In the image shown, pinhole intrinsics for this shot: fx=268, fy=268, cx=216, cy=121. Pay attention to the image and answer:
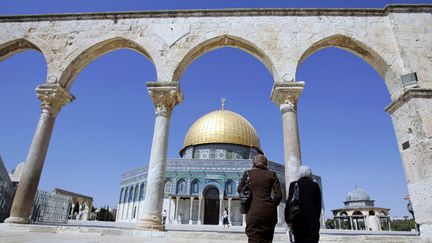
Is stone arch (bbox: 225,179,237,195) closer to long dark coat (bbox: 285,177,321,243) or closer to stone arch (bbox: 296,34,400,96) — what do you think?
stone arch (bbox: 296,34,400,96)

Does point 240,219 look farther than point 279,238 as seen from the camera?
Yes

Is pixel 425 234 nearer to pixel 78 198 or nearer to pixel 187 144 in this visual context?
pixel 187 144

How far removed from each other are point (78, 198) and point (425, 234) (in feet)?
102

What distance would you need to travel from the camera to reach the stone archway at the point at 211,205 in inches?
892

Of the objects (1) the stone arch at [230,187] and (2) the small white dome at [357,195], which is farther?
(2) the small white dome at [357,195]

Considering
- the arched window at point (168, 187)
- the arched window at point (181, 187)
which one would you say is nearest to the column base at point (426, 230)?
the arched window at point (181, 187)

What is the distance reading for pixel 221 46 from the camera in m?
7.48

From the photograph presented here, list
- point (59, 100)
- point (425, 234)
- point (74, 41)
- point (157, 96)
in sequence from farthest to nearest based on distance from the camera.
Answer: point (74, 41) < point (59, 100) < point (157, 96) < point (425, 234)

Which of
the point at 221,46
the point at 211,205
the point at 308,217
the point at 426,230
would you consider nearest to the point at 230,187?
the point at 211,205

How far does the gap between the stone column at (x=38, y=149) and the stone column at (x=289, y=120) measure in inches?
218

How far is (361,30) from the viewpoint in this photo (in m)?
7.18

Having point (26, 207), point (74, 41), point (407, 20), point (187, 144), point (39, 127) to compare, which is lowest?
point (26, 207)

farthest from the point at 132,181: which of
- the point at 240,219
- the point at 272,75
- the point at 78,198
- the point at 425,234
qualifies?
the point at 425,234

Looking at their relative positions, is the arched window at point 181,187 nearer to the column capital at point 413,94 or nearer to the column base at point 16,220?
the column base at point 16,220
